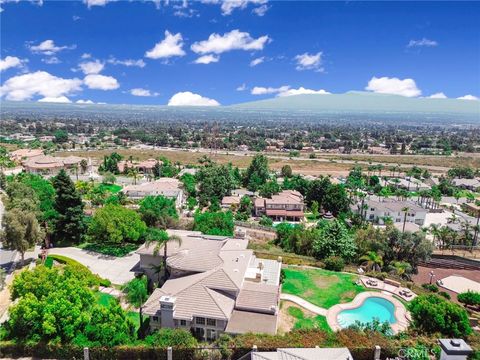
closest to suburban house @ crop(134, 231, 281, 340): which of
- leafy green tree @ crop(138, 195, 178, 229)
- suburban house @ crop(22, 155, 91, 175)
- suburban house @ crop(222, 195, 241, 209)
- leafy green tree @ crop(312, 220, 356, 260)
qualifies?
leafy green tree @ crop(312, 220, 356, 260)

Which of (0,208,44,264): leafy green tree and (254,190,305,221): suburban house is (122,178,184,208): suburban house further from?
(0,208,44,264): leafy green tree

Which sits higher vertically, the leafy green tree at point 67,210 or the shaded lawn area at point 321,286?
the leafy green tree at point 67,210

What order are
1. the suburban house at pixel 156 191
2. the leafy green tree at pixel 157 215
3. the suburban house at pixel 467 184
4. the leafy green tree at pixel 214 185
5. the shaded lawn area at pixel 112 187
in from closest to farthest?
the leafy green tree at pixel 157 215, the suburban house at pixel 156 191, the leafy green tree at pixel 214 185, the shaded lawn area at pixel 112 187, the suburban house at pixel 467 184

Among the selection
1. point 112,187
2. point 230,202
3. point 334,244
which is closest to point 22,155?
point 112,187

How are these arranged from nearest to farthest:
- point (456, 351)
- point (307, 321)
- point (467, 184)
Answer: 1. point (456, 351)
2. point (307, 321)
3. point (467, 184)

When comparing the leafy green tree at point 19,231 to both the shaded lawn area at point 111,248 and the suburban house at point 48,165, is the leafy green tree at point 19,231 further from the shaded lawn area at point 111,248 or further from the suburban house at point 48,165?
the suburban house at point 48,165

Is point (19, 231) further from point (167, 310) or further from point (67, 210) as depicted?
point (167, 310)

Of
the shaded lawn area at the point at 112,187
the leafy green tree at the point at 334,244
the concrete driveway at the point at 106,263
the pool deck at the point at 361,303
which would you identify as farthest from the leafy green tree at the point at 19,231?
the shaded lawn area at the point at 112,187
